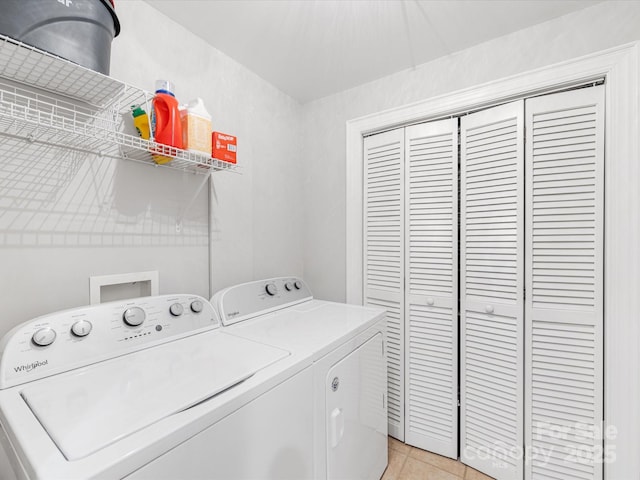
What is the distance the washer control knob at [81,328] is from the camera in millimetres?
965

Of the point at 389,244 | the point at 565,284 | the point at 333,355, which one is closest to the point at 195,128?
the point at 333,355

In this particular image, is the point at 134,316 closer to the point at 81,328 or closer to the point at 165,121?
the point at 81,328

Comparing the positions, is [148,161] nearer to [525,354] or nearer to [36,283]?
[36,283]

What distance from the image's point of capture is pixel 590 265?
4.68 feet

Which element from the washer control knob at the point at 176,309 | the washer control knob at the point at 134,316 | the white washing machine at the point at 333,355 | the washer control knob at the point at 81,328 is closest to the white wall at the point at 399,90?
the white washing machine at the point at 333,355

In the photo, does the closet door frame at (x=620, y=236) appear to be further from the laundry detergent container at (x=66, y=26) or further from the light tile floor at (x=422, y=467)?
the laundry detergent container at (x=66, y=26)

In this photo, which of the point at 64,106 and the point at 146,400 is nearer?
the point at 146,400

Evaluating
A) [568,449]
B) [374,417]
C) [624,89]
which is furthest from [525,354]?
[624,89]

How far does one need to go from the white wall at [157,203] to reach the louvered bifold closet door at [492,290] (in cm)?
120

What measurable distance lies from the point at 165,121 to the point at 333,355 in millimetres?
1171

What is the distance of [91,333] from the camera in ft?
3.27

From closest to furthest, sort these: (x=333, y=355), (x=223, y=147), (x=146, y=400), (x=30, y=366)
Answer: (x=146, y=400) → (x=30, y=366) → (x=333, y=355) → (x=223, y=147)

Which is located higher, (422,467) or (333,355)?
(333,355)

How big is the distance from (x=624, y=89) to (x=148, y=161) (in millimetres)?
2150
